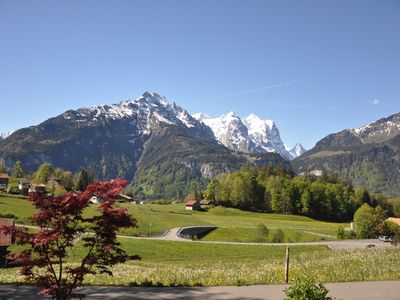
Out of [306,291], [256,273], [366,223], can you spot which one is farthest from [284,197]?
[306,291]

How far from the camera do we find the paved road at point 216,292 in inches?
687

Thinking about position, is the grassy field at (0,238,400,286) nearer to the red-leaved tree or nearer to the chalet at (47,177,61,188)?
the red-leaved tree

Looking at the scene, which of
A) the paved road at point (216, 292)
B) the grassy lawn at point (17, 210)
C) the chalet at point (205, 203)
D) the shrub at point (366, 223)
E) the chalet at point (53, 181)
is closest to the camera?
the paved road at point (216, 292)

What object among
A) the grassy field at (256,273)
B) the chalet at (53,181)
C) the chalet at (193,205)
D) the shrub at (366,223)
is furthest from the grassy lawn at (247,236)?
the chalet at (53,181)

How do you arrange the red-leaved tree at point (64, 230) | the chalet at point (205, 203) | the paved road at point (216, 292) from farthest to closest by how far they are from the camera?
the chalet at point (205, 203) → the paved road at point (216, 292) → the red-leaved tree at point (64, 230)

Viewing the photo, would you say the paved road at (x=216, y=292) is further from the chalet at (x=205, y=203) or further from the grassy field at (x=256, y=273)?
the chalet at (x=205, y=203)

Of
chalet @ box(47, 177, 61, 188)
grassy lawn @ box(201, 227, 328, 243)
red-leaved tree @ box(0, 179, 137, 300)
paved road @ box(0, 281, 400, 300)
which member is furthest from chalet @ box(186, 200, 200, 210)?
red-leaved tree @ box(0, 179, 137, 300)

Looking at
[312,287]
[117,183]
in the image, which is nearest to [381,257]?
[312,287]

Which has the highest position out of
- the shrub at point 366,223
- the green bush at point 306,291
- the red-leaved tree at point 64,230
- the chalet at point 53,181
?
the chalet at point 53,181

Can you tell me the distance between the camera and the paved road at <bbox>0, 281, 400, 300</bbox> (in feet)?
57.3

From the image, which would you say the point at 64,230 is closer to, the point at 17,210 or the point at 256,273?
the point at 256,273

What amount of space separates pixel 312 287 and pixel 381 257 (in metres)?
22.3

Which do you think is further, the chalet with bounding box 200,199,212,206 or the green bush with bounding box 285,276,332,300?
the chalet with bounding box 200,199,212,206

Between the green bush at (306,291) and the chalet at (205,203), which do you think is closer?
the green bush at (306,291)
